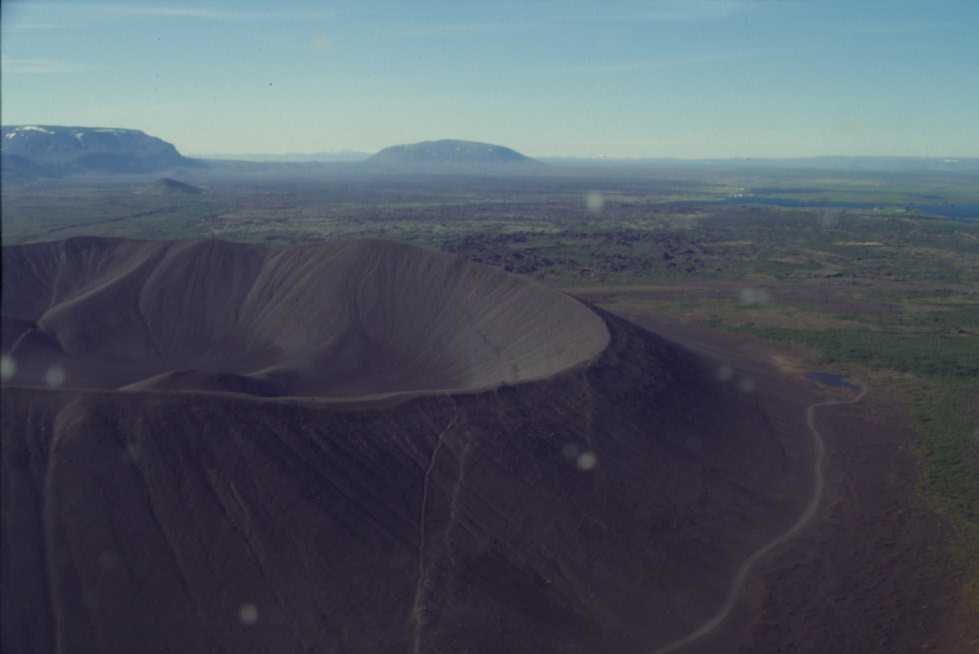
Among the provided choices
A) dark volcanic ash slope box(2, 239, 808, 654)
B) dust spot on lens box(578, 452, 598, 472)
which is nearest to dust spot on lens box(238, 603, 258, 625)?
dark volcanic ash slope box(2, 239, 808, 654)

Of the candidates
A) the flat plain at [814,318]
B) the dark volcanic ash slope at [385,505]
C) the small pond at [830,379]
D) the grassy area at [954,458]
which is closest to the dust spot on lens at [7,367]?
the dark volcanic ash slope at [385,505]

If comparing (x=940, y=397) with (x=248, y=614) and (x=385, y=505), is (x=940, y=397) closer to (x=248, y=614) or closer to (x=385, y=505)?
(x=385, y=505)

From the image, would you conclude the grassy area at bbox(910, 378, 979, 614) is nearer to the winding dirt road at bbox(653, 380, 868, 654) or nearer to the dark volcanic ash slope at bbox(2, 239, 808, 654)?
the winding dirt road at bbox(653, 380, 868, 654)

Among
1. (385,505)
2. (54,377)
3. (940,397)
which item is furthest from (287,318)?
(940,397)

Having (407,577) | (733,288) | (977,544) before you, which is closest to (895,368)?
(977,544)

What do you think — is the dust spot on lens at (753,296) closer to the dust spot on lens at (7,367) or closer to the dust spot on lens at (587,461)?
the dust spot on lens at (587,461)

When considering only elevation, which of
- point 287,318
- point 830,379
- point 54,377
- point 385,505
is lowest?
point 830,379
